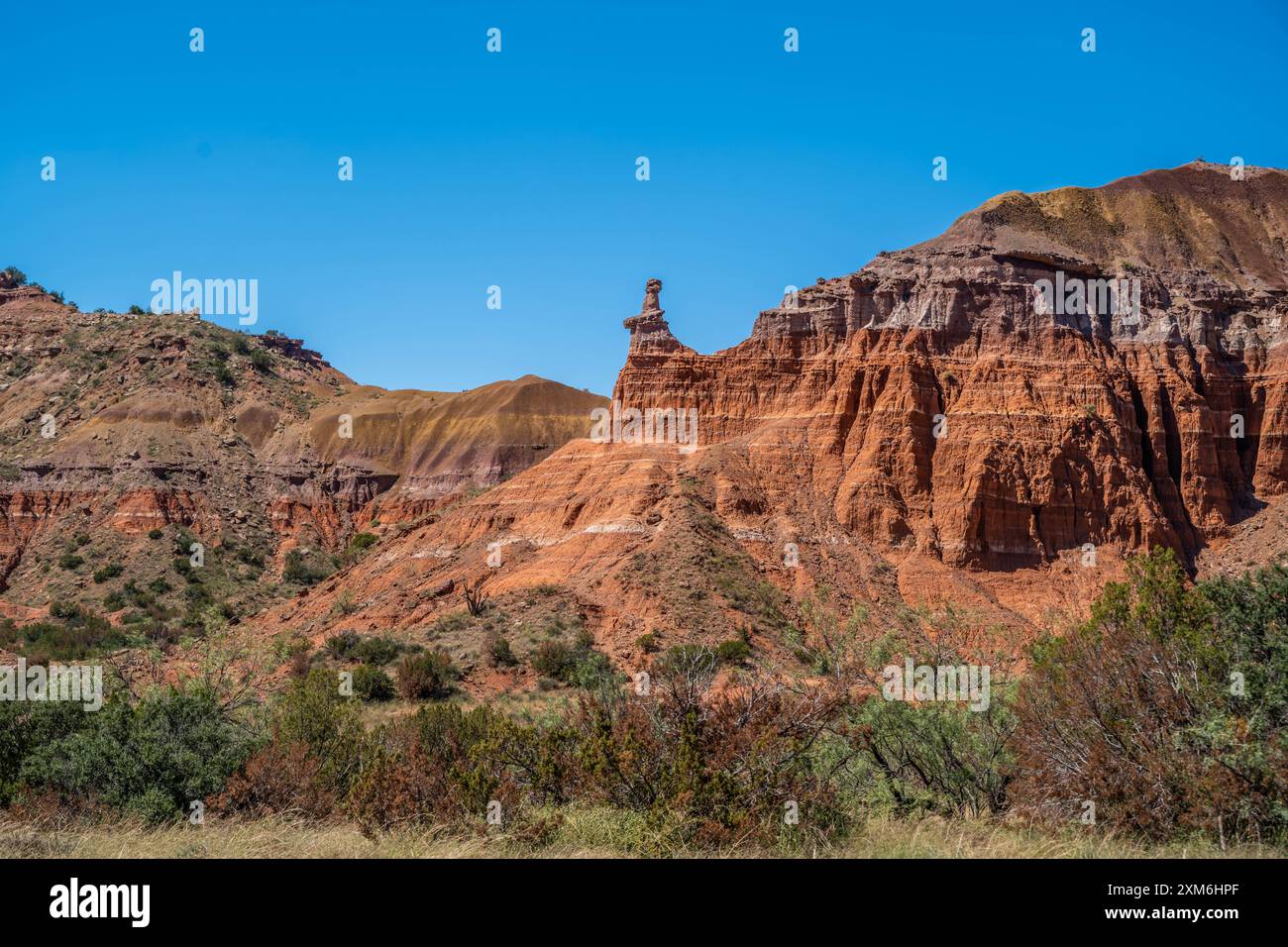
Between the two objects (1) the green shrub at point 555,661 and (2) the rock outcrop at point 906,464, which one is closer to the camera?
(1) the green shrub at point 555,661

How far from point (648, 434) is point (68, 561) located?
43.4 meters

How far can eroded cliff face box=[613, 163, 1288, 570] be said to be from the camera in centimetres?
5719

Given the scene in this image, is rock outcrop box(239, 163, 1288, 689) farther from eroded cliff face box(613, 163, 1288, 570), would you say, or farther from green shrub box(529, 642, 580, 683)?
green shrub box(529, 642, 580, 683)

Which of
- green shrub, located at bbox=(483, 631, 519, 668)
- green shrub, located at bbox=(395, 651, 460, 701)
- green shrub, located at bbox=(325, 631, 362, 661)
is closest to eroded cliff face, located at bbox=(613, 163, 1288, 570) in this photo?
green shrub, located at bbox=(483, 631, 519, 668)

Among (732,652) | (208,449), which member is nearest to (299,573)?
(208,449)

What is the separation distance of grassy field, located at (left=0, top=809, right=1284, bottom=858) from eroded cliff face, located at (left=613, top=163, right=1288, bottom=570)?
144 feet

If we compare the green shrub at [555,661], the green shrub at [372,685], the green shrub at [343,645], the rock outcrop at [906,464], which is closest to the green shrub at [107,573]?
the rock outcrop at [906,464]

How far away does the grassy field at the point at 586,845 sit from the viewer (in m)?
10.8

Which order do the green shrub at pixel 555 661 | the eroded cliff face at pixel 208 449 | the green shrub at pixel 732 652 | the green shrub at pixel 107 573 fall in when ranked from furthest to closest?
1. the eroded cliff face at pixel 208 449
2. the green shrub at pixel 107 573
3. the green shrub at pixel 555 661
4. the green shrub at pixel 732 652

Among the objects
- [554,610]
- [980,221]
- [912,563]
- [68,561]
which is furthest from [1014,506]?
[68,561]

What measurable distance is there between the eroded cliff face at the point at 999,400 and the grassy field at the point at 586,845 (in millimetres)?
43903

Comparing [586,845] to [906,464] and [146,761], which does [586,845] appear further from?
[906,464]

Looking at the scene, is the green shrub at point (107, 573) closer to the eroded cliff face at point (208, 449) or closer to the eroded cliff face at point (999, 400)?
the eroded cliff face at point (208, 449)

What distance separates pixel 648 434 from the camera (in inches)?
2472
